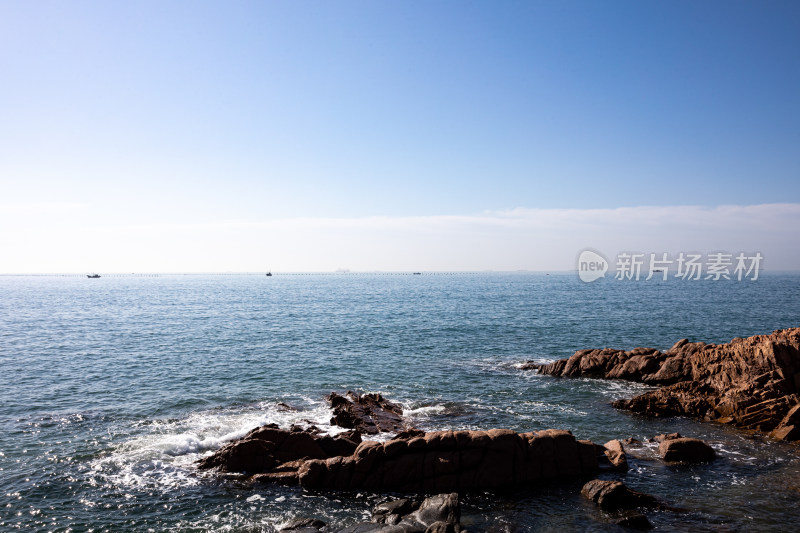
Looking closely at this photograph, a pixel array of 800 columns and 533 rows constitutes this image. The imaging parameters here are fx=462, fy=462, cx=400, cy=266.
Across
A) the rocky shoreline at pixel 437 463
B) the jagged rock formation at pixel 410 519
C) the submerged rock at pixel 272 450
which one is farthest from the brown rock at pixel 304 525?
the submerged rock at pixel 272 450

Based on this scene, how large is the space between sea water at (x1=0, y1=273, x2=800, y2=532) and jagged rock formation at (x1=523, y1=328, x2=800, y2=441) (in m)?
2.18

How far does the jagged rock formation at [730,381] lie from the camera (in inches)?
1234

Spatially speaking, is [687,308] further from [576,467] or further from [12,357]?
[12,357]

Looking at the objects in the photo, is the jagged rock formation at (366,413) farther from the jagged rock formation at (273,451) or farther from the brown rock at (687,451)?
the brown rock at (687,451)

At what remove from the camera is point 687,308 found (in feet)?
340

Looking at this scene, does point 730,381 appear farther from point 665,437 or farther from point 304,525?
point 304,525

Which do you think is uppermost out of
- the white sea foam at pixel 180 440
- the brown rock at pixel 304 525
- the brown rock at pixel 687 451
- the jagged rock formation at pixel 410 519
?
the brown rock at pixel 687 451

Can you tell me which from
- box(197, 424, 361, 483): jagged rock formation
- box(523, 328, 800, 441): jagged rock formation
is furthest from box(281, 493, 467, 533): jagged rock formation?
box(523, 328, 800, 441): jagged rock formation

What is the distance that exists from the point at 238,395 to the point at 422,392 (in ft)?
52.8

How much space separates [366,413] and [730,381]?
28.8m

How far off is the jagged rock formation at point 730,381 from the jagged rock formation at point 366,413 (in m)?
18.1

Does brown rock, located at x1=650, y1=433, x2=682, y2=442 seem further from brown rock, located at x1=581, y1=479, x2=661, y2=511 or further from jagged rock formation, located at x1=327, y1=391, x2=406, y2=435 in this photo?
jagged rock formation, located at x1=327, y1=391, x2=406, y2=435

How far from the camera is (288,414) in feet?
115

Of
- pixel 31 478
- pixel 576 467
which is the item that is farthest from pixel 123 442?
pixel 576 467
